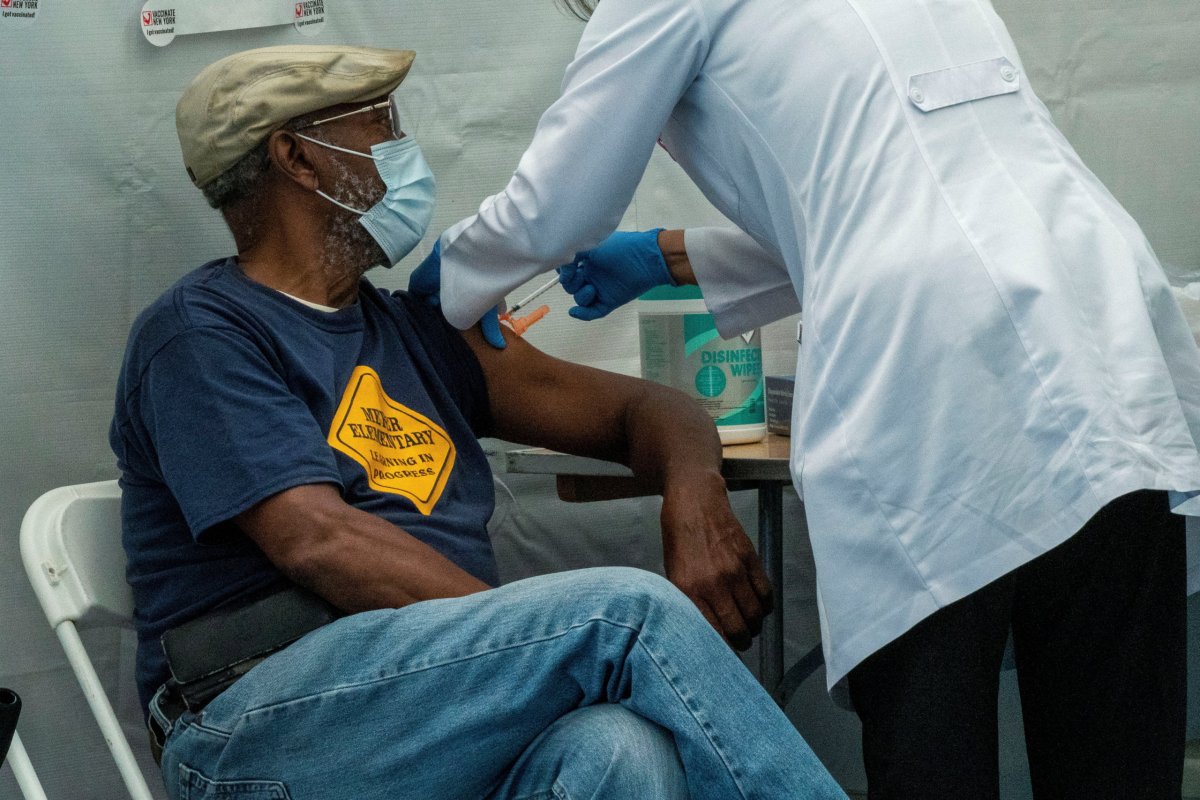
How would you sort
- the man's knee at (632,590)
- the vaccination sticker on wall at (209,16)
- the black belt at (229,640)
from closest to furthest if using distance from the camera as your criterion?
1. the man's knee at (632,590)
2. the black belt at (229,640)
3. the vaccination sticker on wall at (209,16)

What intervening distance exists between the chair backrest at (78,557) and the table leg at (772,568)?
0.90 m

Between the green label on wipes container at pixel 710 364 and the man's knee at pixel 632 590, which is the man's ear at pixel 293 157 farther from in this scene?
the man's knee at pixel 632 590

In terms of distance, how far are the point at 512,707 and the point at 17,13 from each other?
139cm

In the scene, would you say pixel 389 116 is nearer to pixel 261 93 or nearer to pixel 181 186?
pixel 261 93

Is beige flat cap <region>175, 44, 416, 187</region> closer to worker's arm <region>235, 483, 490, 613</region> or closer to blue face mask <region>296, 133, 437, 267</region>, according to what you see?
blue face mask <region>296, 133, 437, 267</region>

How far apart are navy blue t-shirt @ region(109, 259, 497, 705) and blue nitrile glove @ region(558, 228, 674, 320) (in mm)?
240

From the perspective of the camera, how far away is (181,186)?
6.69 feet

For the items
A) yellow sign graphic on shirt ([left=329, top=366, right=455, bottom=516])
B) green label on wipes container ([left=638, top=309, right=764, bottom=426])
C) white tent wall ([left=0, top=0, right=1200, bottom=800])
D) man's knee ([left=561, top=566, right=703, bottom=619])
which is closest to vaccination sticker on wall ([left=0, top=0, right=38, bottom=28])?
white tent wall ([left=0, top=0, right=1200, bottom=800])

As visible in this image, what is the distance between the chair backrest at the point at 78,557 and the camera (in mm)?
Answer: 1547

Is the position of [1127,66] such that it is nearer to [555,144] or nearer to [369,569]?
[555,144]

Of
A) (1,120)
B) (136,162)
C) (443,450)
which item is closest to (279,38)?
(136,162)

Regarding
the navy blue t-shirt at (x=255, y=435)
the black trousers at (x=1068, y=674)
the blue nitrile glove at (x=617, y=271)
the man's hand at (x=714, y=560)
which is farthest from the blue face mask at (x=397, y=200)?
the black trousers at (x=1068, y=674)

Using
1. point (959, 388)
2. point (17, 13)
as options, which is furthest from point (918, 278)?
point (17, 13)

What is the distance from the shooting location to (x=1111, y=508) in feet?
3.94
